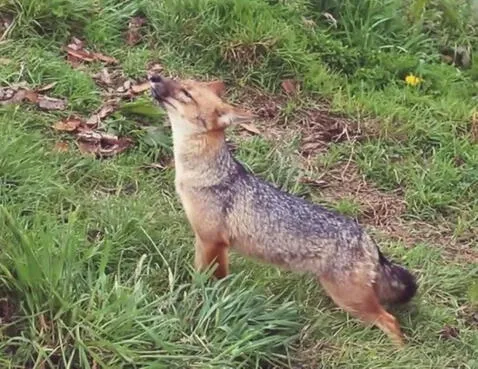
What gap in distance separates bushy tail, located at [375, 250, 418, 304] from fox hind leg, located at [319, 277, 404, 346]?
10cm

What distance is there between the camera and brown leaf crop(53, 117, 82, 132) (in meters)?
6.33

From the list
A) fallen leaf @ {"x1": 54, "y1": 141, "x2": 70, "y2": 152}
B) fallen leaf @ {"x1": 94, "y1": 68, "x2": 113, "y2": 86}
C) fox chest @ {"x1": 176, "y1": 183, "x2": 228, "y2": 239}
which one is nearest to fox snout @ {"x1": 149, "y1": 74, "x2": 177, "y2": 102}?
fox chest @ {"x1": 176, "y1": 183, "x2": 228, "y2": 239}

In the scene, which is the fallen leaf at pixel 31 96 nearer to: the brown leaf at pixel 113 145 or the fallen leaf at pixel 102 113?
the fallen leaf at pixel 102 113

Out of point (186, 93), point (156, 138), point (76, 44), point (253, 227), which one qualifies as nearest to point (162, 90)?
point (186, 93)

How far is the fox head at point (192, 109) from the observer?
5082mm

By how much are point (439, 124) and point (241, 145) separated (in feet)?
5.07

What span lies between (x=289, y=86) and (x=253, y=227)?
244cm

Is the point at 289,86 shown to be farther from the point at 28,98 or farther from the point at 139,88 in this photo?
the point at 28,98

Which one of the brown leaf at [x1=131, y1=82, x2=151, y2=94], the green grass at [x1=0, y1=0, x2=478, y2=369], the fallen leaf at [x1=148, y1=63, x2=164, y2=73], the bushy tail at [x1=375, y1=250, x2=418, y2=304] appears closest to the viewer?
the green grass at [x1=0, y1=0, x2=478, y2=369]

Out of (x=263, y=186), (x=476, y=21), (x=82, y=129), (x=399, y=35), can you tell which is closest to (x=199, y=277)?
(x=263, y=186)

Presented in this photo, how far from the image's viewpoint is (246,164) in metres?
6.46

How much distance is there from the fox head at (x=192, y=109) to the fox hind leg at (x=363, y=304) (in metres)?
0.94

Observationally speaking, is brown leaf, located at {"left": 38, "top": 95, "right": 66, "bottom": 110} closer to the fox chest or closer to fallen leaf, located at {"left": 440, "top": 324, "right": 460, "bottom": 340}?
the fox chest

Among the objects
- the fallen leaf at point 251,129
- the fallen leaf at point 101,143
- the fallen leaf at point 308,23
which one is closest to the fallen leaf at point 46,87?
the fallen leaf at point 101,143
